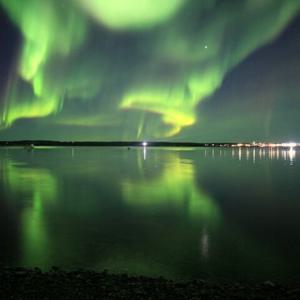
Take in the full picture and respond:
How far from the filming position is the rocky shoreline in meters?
10.0

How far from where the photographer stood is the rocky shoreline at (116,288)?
32.9ft

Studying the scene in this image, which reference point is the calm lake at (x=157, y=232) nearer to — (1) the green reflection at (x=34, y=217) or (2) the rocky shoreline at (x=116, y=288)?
(1) the green reflection at (x=34, y=217)

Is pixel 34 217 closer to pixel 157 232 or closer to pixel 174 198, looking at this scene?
pixel 157 232

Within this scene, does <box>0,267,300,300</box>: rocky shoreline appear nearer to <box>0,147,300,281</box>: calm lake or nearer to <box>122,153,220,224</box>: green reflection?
<box>0,147,300,281</box>: calm lake

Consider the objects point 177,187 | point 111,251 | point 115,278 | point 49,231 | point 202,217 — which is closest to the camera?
point 115,278

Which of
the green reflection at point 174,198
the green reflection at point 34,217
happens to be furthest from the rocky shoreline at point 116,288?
the green reflection at point 174,198

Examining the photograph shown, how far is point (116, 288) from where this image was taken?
10.7 metres

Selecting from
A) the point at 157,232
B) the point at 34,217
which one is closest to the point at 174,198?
the point at 34,217

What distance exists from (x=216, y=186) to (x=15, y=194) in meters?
19.0

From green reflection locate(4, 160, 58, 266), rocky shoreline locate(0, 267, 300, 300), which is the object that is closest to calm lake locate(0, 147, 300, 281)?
green reflection locate(4, 160, 58, 266)

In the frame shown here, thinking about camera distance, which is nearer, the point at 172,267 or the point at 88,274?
the point at 88,274

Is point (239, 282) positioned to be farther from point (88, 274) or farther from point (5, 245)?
point (5, 245)

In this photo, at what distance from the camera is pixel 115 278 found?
11.8m

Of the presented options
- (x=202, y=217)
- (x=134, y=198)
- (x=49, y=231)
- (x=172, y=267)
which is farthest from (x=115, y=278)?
(x=134, y=198)
